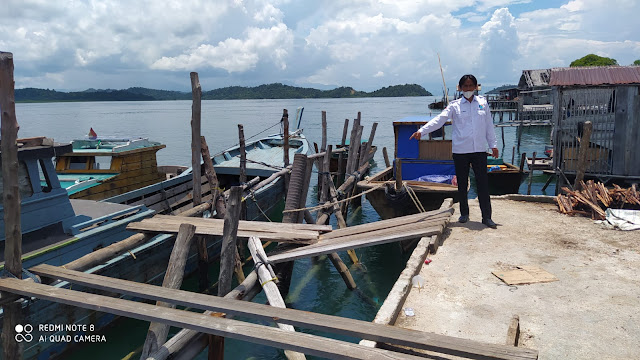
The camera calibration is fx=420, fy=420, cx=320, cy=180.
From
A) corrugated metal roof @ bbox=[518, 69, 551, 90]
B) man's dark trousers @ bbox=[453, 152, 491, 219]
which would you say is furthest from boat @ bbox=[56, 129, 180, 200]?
corrugated metal roof @ bbox=[518, 69, 551, 90]

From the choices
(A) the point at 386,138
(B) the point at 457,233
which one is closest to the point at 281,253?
(B) the point at 457,233

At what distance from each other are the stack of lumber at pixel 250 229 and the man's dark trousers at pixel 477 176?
2468 millimetres

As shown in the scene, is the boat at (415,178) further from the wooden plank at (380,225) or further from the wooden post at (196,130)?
the wooden post at (196,130)

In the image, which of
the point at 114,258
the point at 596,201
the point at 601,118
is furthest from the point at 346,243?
the point at 601,118

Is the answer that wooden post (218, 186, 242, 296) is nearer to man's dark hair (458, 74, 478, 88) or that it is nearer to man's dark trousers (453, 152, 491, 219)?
man's dark trousers (453, 152, 491, 219)

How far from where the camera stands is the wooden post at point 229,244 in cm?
538

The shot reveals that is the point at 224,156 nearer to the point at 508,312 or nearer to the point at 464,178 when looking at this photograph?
the point at 464,178

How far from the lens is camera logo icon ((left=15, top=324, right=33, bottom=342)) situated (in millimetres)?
5195

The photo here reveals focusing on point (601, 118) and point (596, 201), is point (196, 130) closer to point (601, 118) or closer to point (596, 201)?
point (596, 201)

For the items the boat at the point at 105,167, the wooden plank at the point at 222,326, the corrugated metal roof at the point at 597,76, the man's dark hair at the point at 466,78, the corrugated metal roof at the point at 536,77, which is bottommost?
the wooden plank at the point at 222,326

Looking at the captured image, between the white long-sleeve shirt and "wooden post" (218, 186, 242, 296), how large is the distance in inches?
129

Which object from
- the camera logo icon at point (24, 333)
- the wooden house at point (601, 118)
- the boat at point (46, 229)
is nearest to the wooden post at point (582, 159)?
the wooden house at point (601, 118)

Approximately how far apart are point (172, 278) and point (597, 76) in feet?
47.9

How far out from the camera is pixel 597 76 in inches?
543
